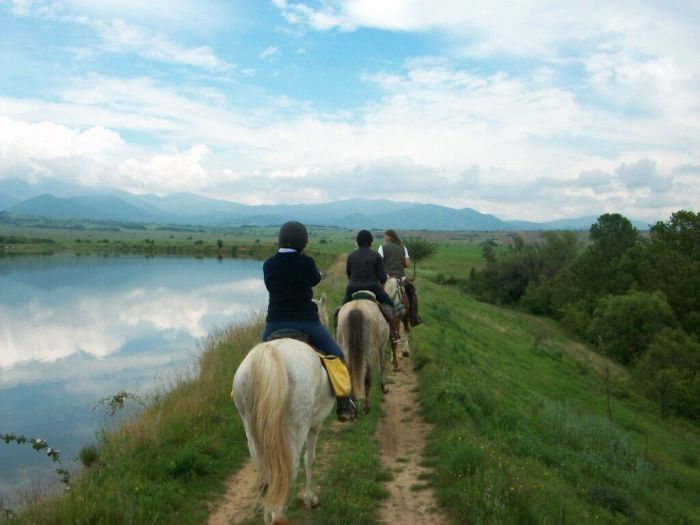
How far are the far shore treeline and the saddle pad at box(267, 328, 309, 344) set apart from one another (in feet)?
88.2

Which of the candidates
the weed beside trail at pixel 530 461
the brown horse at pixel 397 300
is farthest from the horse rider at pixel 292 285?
the brown horse at pixel 397 300

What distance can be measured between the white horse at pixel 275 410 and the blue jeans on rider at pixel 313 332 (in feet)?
2.19

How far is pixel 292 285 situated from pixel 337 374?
111 centimetres

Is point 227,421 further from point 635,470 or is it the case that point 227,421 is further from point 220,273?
point 220,273

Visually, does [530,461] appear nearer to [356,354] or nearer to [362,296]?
[356,354]

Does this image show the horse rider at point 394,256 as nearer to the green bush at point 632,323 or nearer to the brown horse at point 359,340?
the brown horse at point 359,340

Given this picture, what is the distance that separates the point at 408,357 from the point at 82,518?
892 centimetres

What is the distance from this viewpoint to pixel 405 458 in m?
7.31

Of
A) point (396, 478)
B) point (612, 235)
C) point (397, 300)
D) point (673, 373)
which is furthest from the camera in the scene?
point (612, 235)

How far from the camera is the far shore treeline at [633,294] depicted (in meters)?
30.0

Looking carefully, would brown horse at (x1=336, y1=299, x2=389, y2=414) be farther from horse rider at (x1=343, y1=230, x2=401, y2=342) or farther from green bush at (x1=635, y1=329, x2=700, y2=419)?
green bush at (x1=635, y1=329, x2=700, y2=419)

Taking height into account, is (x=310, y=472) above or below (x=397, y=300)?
below

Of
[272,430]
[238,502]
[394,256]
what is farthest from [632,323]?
[272,430]

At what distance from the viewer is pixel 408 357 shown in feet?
42.5
